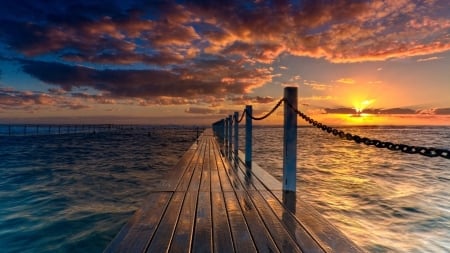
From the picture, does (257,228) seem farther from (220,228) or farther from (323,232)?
(323,232)

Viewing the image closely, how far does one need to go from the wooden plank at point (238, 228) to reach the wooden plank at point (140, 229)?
68 centimetres

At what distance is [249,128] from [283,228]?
189 inches

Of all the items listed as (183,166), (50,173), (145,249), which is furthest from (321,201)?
(50,173)

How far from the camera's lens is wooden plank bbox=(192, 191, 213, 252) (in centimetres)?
218

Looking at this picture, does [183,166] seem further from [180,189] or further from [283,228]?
[283,228]

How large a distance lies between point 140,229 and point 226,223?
30.5 inches

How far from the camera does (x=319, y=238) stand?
7.67ft

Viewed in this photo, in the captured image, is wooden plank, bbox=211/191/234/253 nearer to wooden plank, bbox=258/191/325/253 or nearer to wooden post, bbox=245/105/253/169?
wooden plank, bbox=258/191/325/253

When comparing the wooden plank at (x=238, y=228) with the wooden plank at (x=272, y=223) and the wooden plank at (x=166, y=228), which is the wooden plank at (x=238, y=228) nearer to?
the wooden plank at (x=272, y=223)

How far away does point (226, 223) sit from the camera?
2711 mm

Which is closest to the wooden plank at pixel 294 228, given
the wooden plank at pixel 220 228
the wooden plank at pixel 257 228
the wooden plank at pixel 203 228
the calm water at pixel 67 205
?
the wooden plank at pixel 257 228

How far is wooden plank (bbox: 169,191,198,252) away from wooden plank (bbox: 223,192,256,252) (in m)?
0.36

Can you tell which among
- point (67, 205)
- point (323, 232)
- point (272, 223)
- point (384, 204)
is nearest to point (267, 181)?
point (272, 223)

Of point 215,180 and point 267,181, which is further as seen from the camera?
point 215,180
